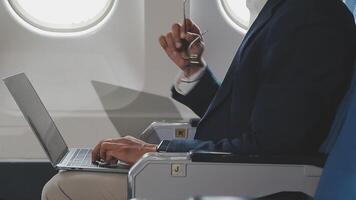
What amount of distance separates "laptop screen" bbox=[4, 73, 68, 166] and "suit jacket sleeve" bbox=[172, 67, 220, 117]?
0.48m

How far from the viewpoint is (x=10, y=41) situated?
2.88 metres

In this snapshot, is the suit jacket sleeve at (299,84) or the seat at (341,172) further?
the suit jacket sleeve at (299,84)

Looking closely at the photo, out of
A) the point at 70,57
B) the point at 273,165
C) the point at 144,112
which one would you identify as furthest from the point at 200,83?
the point at 70,57

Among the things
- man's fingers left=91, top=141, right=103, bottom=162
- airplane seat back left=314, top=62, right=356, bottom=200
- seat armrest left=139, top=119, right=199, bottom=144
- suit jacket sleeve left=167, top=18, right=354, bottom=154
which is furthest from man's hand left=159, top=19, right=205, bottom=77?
airplane seat back left=314, top=62, right=356, bottom=200

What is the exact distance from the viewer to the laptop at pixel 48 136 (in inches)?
71.7

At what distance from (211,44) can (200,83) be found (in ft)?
2.41

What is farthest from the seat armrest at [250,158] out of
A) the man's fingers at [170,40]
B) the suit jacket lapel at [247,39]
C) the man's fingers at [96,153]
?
the man's fingers at [170,40]

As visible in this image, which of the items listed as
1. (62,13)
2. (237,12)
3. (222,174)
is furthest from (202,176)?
(62,13)

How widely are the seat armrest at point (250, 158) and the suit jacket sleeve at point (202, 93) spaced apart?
0.59m

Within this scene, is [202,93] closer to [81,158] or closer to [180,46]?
[180,46]

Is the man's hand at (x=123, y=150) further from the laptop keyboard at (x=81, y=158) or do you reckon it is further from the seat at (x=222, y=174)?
the seat at (x=222, y=174)

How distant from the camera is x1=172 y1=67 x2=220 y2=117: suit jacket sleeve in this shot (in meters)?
2.09

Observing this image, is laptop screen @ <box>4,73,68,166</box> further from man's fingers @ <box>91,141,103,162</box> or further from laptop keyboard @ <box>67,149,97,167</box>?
man's fingers @ <box>91,141,103,162</box>

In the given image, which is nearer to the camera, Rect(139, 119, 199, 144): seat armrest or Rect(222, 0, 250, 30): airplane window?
Rect(139, 119, 199, 144): seat armrest
